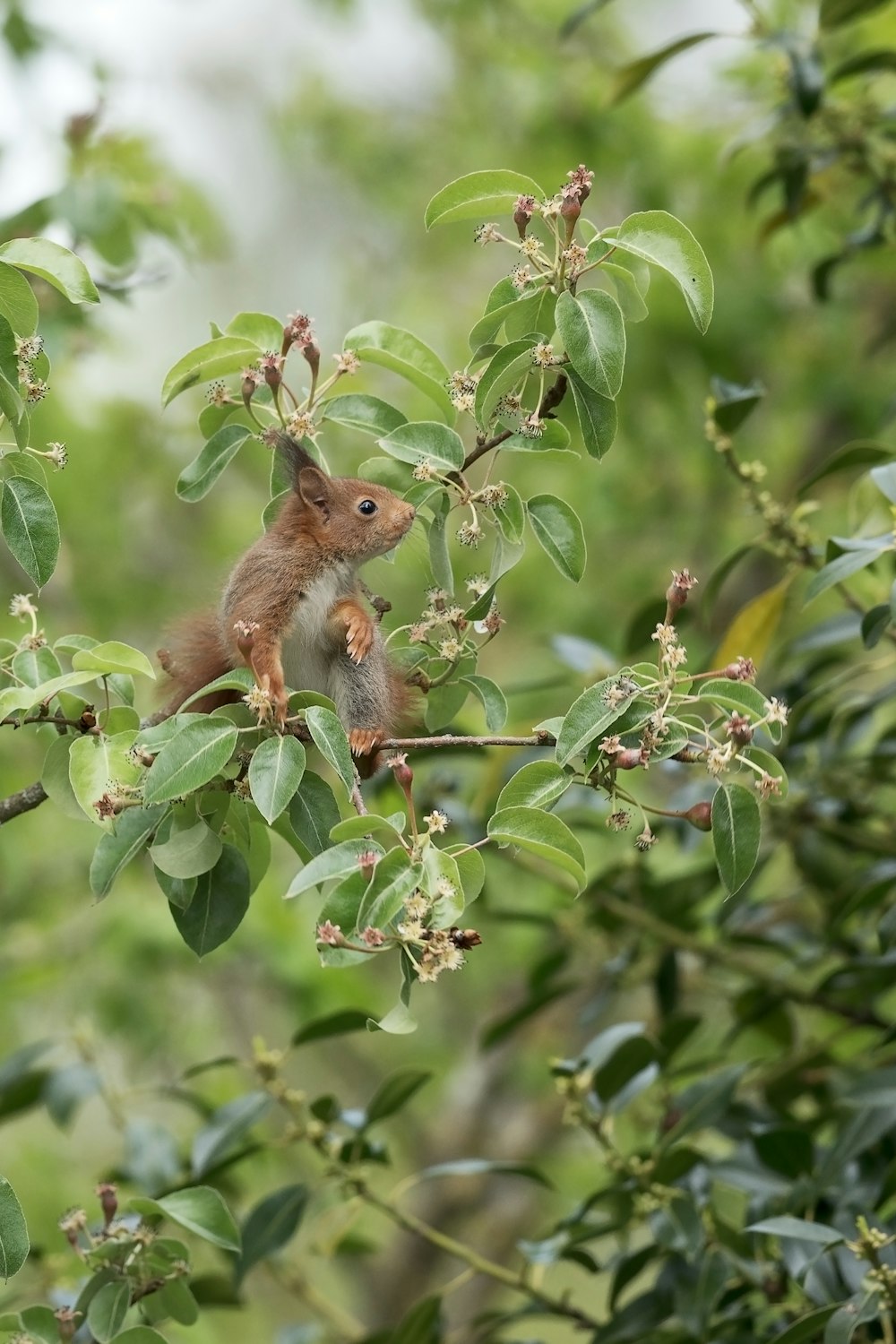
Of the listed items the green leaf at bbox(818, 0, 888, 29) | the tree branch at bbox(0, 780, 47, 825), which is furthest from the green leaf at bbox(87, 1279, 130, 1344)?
the green leaf at bbox(818, 0, 888, 29)

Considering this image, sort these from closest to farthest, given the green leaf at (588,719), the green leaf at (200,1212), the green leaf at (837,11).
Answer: the green leaf at (588,719), the green leaf at (200,1212), the green leaf at (837,11)

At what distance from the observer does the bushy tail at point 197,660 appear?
1796 millimetres

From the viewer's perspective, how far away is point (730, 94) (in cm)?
477

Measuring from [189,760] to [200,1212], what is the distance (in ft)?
1.83

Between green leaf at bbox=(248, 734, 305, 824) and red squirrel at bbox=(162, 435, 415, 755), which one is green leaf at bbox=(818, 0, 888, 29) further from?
green leaf at bbox=(248, 734, 305, 824)

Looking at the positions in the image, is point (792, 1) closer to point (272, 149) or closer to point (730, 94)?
point (730, 94)

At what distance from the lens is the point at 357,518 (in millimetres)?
2016

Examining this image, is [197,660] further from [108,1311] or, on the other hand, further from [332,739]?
[108,1311]

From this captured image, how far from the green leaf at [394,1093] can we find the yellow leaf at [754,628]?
2.35ft

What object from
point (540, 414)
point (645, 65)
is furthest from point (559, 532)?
point (645, 65)

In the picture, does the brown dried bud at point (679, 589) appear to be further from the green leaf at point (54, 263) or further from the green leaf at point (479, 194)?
the green leaf at point (54, 263)

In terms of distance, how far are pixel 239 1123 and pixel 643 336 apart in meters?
2.96

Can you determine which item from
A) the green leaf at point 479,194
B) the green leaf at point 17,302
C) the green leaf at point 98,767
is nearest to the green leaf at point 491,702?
the green leaf at point 98,767

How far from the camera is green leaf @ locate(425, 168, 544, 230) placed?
1.37 m
